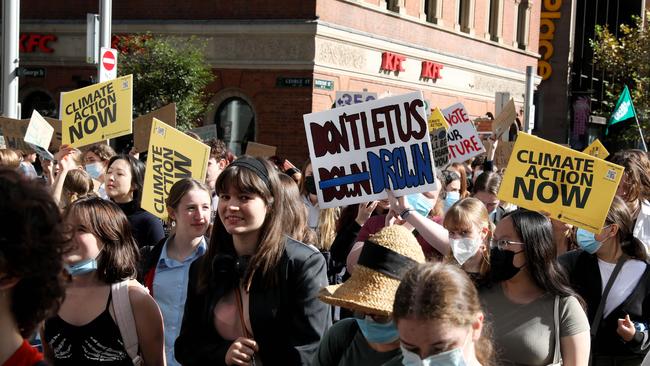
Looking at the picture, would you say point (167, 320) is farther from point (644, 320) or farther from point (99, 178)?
point (99, 178)

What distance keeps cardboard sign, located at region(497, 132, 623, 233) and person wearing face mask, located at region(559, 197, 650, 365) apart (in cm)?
18

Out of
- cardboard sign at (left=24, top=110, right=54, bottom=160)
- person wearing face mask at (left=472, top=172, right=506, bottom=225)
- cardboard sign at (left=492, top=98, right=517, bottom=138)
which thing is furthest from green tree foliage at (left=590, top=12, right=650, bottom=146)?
cardboard sign at (left=24, top=110, right=54, bottom=160)

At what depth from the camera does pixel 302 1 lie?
26.2 metres

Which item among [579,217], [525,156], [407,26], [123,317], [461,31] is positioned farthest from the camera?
[461,31]

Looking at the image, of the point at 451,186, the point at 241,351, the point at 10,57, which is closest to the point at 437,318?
the point at 241,351

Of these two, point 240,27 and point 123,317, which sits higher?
point 240,27

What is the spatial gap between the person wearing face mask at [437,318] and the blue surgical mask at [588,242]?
2.86 metres

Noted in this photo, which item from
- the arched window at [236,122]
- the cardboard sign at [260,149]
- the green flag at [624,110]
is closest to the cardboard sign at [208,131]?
the cardboard sign at [260,149]

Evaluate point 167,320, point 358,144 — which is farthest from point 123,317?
point 358,144

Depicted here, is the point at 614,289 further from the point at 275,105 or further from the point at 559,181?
the point at 275,105

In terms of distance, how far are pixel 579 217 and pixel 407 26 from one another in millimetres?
25822

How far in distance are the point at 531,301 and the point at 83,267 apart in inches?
77.2

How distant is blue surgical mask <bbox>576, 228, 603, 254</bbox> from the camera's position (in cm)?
605

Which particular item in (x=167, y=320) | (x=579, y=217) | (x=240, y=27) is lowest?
(x=167, y=320)
